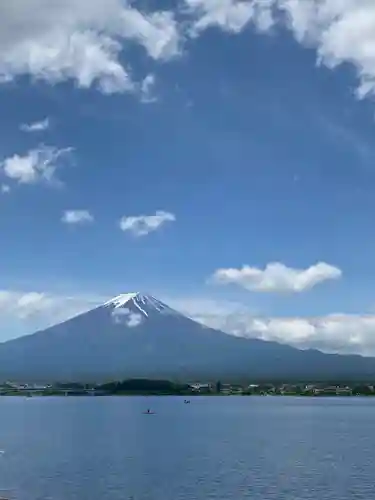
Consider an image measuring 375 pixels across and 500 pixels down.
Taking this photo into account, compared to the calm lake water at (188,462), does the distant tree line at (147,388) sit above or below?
above

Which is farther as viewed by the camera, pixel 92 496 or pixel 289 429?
pixel 289 429

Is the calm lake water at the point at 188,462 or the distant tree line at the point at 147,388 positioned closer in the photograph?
the calm lake water at the point at 188,462

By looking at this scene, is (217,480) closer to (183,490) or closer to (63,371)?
(183,490)

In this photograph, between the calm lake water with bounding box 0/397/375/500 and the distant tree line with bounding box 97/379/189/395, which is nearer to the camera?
the calm lake water with bounding box 0/397/375/500

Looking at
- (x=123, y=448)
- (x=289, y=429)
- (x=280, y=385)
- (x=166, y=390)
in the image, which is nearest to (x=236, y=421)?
(x=289, y=429)

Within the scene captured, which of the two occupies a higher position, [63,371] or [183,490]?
[63,371]

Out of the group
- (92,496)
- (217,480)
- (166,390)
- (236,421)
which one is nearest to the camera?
(92,496)

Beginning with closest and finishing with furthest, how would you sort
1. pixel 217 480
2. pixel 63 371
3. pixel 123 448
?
pixel 217 480 → pixel 123 448 → pixel 63 371
